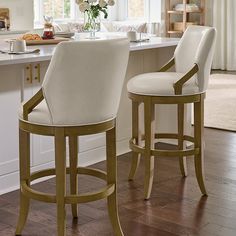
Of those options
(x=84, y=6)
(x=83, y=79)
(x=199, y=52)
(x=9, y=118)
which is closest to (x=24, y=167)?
(x=83, y=79)

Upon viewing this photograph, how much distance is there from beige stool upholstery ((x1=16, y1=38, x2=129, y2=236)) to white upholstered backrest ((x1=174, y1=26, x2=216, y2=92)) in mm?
791

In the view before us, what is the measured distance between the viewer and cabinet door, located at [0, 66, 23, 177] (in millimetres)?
3462

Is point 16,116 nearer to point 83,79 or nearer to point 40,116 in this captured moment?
point 40,116

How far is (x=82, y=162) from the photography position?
13.6ft

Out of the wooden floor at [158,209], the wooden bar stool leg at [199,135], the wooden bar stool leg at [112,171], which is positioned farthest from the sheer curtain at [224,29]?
the wooden bar stool leg at [112,171]

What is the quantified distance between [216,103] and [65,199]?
4.24 meters

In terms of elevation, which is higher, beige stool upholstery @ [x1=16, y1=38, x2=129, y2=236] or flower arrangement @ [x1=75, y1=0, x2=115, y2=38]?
flower arrangement @ [x1=75, y1=0, x2=115, y2=38]

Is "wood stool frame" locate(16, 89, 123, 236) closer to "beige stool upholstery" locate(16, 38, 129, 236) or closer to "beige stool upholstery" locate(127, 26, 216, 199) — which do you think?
"beige stool upholstery" locate(16, 38, 129, 236)

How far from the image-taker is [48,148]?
3.82m

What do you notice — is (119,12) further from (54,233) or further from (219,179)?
(54,233)

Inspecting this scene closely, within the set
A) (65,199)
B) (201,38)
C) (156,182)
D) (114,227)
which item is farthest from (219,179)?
(65,199)

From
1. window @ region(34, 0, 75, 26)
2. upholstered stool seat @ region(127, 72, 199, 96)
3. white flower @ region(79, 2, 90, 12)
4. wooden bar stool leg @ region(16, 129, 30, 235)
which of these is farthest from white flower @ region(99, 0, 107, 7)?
window @ region(34, 0, 75, 26)

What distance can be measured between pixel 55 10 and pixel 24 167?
6.52 metres

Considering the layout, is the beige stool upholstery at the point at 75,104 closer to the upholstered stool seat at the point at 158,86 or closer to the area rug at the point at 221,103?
the upholstered stool seat at the point at 158,86
